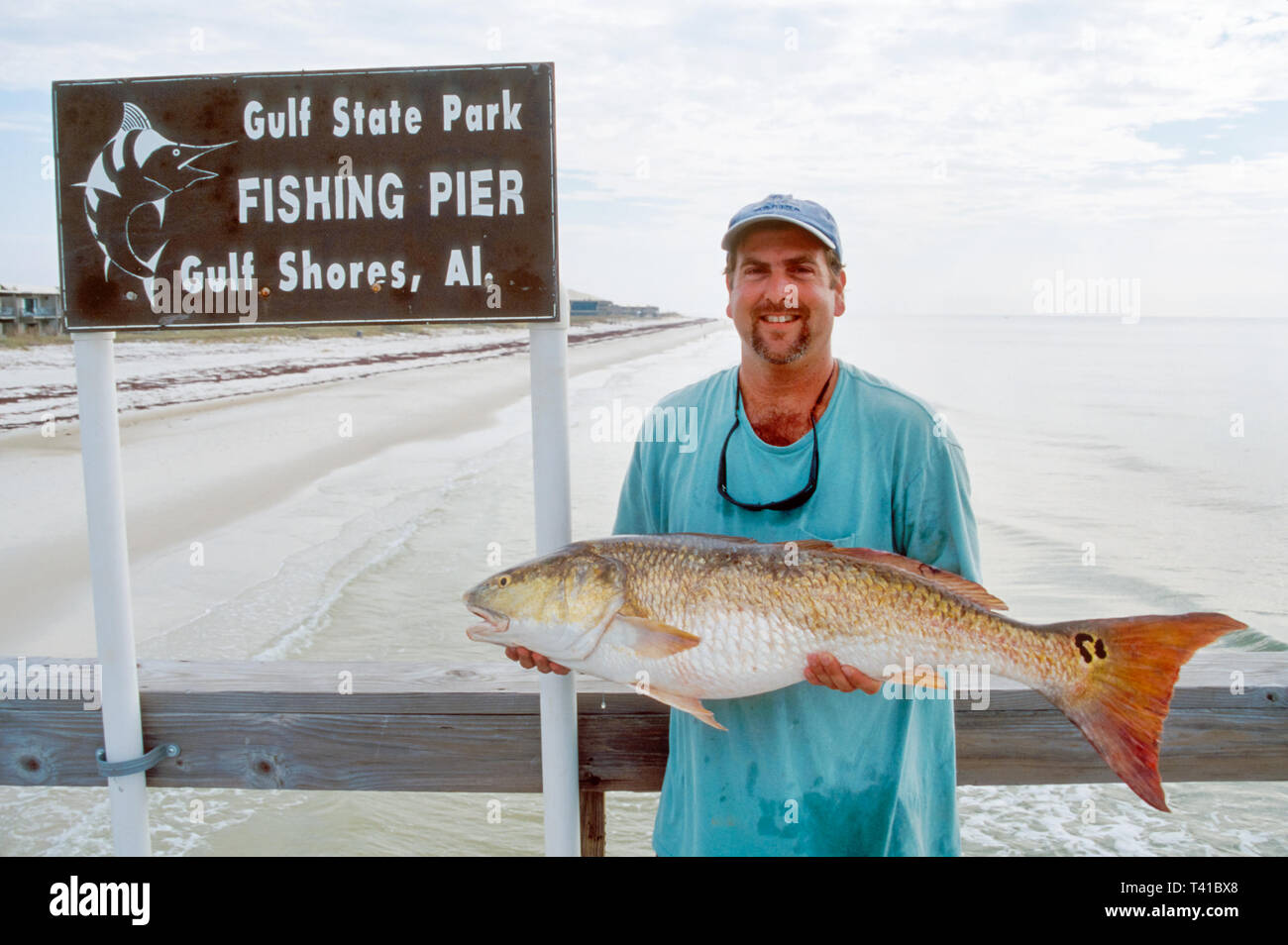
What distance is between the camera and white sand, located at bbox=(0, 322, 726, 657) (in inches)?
329

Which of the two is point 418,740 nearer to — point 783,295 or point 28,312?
point 783,295

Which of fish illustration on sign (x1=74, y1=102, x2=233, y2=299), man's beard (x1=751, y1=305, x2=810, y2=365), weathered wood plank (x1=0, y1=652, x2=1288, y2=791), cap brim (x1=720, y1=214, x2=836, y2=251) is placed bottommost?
weathered wood plank (x1=0, y1=652, x2=1288, y2=791)

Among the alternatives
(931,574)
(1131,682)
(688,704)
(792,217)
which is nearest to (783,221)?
(792,217)

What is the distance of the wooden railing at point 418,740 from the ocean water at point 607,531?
1.76 metres

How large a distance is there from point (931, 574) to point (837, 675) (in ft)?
1.12

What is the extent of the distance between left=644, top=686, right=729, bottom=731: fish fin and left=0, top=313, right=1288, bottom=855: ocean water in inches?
95.3

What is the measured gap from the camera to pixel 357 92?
2.58 meters

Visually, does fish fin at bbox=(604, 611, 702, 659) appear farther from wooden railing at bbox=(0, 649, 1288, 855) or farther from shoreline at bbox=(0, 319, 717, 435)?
shoreline at bbox=(0, 319, 717, 435)

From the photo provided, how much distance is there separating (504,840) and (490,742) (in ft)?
8.37

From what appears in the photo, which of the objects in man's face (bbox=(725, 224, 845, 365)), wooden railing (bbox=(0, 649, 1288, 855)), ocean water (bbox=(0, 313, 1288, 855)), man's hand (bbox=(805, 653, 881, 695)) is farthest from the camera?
ocean water (bbox=(0, 313, 1288, 855))

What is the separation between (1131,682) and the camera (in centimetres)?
224

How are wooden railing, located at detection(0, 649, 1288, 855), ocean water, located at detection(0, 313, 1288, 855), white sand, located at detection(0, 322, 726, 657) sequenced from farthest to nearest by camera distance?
white sand, located at detection(0, 322, 726, 657) → ocean water, located at detection(0, 313, 1288, 855) → wooden railing, located at detection(0, 649, 1288, 855)

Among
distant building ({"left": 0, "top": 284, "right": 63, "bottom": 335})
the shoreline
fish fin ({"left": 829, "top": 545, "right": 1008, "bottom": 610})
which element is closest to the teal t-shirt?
fish fin ({"left": 829, "top": 545, "right": 1008, "bottom": 610})

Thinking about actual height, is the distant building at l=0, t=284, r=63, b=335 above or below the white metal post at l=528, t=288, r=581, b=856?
above
